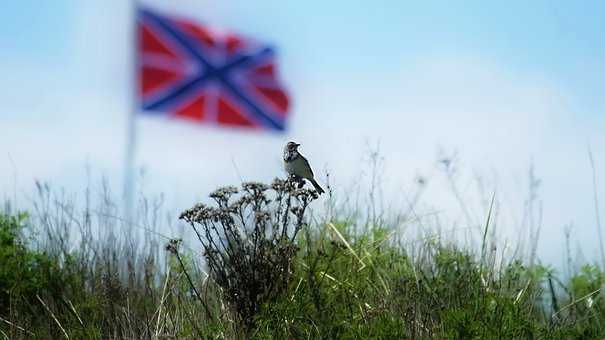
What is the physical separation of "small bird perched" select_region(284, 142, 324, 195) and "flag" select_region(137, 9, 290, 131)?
11.0 metres

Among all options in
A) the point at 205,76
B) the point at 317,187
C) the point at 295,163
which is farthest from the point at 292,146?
the point at 205,76

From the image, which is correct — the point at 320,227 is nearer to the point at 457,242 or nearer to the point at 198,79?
the point at 457,242

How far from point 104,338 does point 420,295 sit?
6.56ft

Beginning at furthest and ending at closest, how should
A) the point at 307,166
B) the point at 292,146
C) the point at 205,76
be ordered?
the point at 205,76 → the point at 307,166 → the point at 292,146

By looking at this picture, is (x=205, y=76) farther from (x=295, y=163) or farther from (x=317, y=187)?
(x=295, y=163)

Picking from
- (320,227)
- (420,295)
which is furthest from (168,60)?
(420,295)

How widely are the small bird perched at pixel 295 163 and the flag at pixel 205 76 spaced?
432 inches

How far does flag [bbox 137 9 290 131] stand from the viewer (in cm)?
1603

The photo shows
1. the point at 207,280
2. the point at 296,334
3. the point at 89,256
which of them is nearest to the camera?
the point at 296,334

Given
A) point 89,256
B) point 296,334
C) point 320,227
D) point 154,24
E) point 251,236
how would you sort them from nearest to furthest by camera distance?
point 296,334
point 251,236
point 320,227
point 89,256
point 154,24

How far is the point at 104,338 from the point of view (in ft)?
20.3

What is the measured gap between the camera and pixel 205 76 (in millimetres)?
16625

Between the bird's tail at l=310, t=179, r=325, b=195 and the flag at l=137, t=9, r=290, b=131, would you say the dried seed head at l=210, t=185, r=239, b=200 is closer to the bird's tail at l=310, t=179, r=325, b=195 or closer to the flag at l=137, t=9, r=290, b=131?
the bird's tail at l=310, t=179, r=325, b=195

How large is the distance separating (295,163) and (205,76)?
11.7 metres
